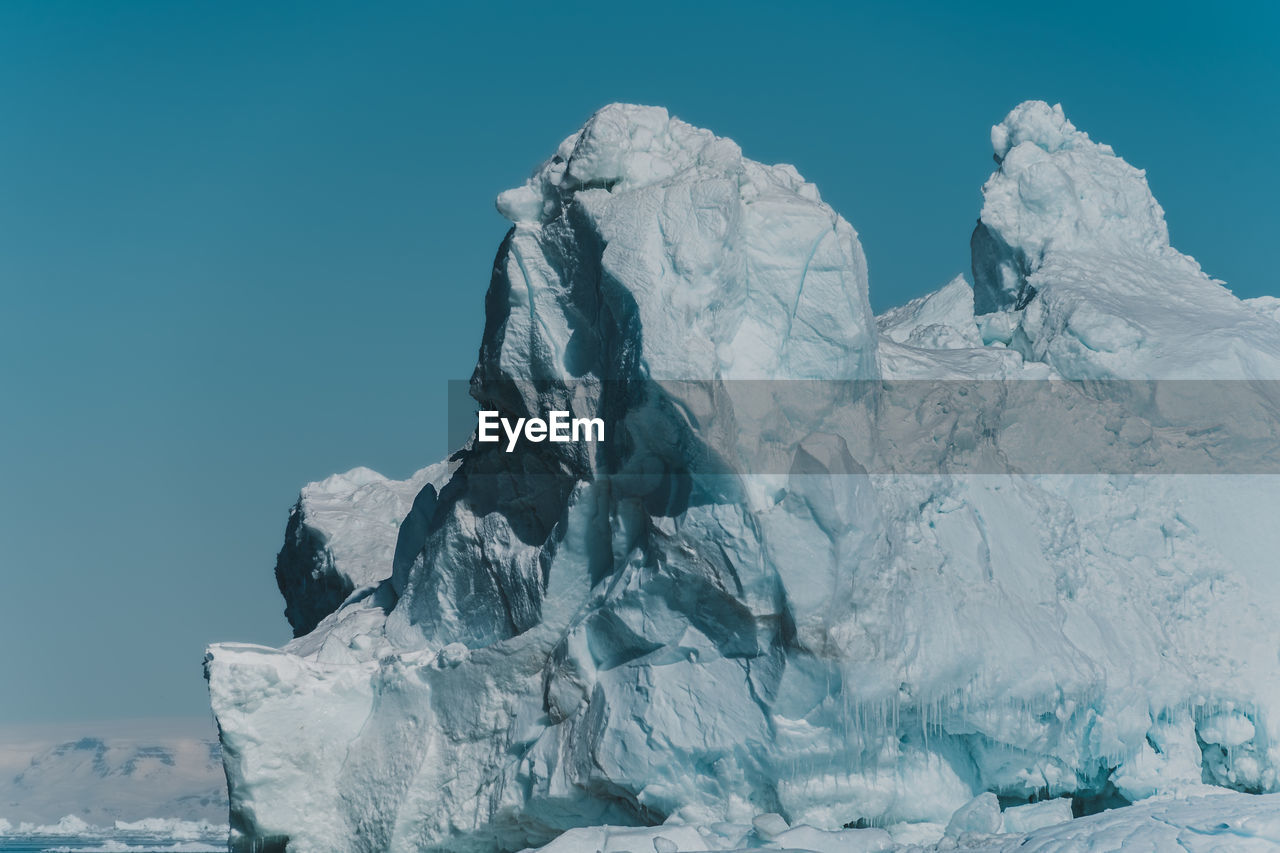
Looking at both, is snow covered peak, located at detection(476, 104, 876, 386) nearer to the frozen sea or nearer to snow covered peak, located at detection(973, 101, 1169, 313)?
snow covered peak, located at detection(973, 101, 1169, 313)

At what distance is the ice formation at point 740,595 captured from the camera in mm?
13039

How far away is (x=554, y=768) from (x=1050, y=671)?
184 inches

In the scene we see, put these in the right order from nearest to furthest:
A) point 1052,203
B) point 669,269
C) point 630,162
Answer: point 669,269, point 630,162, point 1052,203

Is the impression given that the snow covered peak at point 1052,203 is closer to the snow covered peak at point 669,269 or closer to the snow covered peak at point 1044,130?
the snow covered peak at point 1044,130

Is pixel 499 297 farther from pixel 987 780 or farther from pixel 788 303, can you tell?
pixel 987 780

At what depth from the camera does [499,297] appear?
15172mm

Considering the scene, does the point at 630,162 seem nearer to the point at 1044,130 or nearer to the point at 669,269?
the point at 669,269

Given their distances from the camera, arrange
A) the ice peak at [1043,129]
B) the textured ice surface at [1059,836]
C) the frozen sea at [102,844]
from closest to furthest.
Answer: the textured ice surface at [1059,836]
the ice peak at [1043,129]
the frozen sea at [102,844]

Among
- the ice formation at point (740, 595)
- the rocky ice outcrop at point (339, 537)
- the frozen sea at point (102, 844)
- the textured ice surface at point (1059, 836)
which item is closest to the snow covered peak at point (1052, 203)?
the ice formation at point (740, 595)

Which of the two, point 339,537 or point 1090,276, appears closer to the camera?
point 1090,276

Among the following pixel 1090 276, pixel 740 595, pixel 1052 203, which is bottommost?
pixel 740 595

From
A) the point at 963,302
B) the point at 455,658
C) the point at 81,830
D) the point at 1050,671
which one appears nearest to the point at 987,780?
the point at 1050,671

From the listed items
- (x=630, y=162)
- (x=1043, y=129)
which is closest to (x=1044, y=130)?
(x=1043, y=129)

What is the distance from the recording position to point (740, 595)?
12930 millimetres
